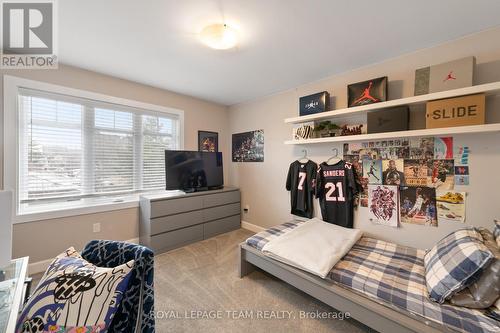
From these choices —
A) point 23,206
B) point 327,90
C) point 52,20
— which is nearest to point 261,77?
point 327,90

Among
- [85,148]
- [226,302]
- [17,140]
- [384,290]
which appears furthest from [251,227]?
[17,140]

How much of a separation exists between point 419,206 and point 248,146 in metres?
2.61

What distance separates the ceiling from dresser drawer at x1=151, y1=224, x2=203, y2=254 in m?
2.22

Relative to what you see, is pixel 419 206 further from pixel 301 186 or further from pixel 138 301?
pixel 138 301

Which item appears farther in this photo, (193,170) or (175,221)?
(193,170)

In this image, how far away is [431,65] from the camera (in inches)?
79.7

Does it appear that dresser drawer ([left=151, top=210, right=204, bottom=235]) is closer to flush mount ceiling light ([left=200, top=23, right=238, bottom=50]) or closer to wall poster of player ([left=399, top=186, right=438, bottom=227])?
flush mount ceiling light ([left=200, top=23, right=238, bottom=50])

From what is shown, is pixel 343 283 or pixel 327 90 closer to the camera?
pixel 343 283

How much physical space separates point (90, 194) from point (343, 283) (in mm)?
3135

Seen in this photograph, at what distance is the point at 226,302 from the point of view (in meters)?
1.88

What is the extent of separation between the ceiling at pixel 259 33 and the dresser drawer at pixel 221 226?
2310 mm

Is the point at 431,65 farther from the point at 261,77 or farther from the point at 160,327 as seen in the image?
the point at 160,327

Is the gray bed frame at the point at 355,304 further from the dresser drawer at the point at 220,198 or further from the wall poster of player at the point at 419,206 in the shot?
the dresser drawer at the point at 220,198

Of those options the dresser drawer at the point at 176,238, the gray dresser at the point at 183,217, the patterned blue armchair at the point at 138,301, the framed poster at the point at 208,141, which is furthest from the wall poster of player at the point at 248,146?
the patterned blue armchair at the point at 138,301
